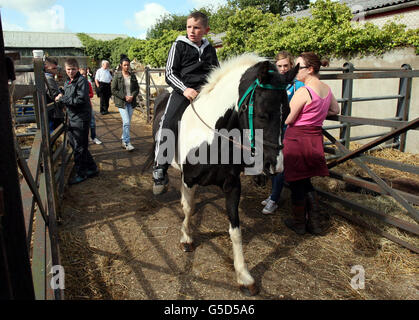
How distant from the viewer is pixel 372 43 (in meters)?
7.59

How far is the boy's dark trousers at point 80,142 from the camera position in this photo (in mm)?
4789

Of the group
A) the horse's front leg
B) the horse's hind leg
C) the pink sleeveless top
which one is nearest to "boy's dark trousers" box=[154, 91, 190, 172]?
the horse's hind leg

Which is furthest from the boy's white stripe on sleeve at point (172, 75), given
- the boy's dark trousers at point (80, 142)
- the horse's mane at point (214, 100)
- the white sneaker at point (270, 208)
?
the boy's dark trousers at point (80, 142)

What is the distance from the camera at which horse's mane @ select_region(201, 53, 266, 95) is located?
2.67m

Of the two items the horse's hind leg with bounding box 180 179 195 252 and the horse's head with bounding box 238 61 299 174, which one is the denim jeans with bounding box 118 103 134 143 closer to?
the horse's hind leg with bounding box 180 179 195 252

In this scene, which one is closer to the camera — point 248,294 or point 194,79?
point 248,294

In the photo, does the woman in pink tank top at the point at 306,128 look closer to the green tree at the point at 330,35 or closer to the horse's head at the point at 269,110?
the horse's head at the point at 269,110

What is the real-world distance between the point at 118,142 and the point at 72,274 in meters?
5.49

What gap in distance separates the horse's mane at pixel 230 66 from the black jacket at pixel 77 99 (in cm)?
277

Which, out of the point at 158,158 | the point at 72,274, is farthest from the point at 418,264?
the point at 72,274

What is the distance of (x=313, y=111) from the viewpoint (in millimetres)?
3264

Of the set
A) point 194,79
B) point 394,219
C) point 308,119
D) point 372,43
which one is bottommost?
point 394,219

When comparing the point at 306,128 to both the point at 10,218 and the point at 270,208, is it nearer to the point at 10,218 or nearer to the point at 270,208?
the point at 270,208

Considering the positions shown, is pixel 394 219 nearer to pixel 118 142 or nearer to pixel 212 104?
pixel 212 104
